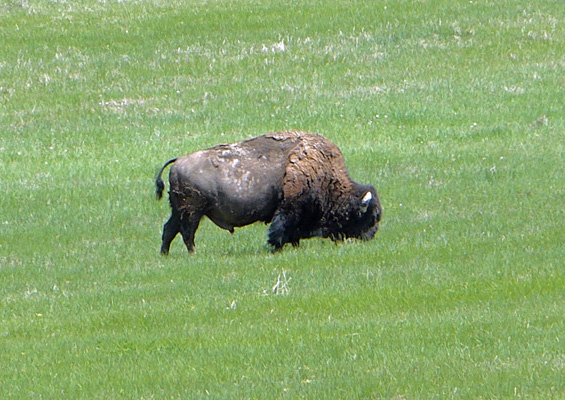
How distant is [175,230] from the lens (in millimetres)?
12734

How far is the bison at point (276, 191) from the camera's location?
40.0ft

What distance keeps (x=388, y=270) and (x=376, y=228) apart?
2.11 meters

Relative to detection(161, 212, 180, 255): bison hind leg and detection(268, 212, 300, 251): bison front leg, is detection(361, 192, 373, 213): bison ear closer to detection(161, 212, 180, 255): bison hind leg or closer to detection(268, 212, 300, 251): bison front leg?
detection(268, 212, 300, 251): bison front leg

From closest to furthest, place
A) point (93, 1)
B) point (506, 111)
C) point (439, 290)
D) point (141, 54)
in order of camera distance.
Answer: point (439, 290)
point (506, 111)
point (141, 54)
point (93, 1)

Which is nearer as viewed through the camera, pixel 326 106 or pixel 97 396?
pixel 97 396

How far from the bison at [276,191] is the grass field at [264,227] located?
41cm

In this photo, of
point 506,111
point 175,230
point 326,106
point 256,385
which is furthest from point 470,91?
point 256,385

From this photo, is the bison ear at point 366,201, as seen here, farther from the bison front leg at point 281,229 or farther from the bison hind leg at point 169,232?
the bison hind leg at point 169,232

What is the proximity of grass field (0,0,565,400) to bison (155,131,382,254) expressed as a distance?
16.2 inches

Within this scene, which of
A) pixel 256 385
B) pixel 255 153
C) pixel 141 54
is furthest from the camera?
pixel 141 54

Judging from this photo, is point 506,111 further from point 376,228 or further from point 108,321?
point 108,321

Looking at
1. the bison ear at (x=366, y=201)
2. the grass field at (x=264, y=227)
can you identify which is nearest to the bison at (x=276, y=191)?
the bison ear at (x=366, y=201)

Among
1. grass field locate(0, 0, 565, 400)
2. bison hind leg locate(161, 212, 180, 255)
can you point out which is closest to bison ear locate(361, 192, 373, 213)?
grass field locate(0, 0, 565, 400)

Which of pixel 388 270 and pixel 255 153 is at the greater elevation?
pixel 255 153
